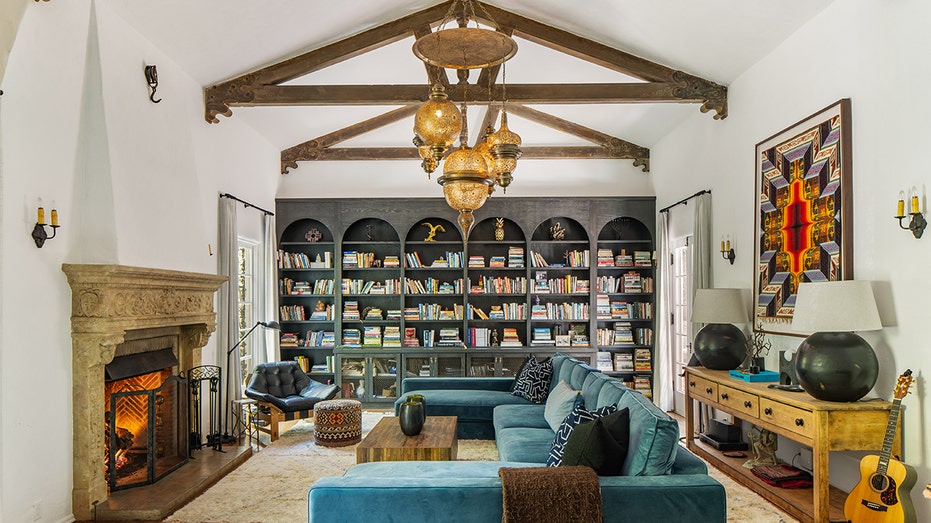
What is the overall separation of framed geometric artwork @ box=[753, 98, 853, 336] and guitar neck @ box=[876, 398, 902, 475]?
1022mm

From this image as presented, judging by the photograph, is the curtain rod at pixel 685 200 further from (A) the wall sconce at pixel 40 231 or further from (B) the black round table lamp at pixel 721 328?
(A) the wall sconce at pixel 40 231

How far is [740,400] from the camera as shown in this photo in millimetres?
4840

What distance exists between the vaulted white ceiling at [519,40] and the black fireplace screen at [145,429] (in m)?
2.63

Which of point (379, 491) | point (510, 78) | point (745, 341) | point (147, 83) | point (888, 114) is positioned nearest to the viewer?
point (379, 491)

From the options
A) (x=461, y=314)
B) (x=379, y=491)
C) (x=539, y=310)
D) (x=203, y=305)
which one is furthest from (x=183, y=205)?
(x=539, y=310)

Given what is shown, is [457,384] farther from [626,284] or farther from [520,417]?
[626,284]

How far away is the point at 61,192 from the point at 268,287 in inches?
161

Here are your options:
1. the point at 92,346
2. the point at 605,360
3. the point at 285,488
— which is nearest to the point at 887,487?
the point at 285,488

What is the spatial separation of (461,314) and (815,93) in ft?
17.0

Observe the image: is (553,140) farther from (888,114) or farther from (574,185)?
(888,114)

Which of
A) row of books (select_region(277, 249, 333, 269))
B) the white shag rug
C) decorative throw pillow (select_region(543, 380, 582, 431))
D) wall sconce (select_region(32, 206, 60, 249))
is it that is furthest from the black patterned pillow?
wall sconce (select_region(32, 206, 60, 249))

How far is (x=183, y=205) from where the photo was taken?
5.55 m

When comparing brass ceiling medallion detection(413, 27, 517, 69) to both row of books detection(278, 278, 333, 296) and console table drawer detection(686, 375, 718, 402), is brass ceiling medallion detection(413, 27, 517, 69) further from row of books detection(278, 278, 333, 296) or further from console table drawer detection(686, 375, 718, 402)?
row of books detection(278, 278, 333, 296)

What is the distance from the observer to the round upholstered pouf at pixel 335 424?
632 centimetres
